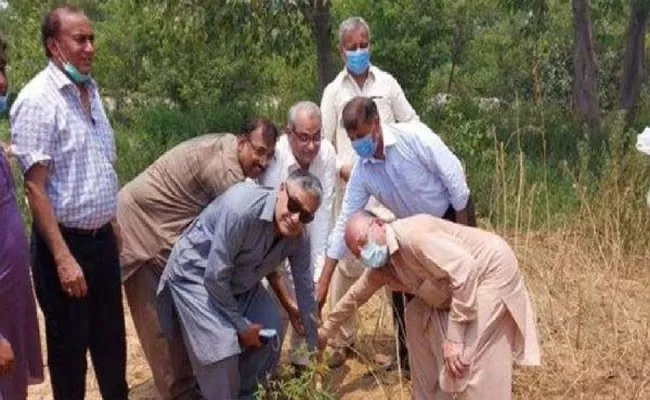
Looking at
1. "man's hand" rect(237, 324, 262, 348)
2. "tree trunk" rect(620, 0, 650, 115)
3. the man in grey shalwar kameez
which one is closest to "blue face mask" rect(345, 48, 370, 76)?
the man in grey shalwar kameez

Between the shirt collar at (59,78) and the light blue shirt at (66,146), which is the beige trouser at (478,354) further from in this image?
the shirt collar at (59,78)

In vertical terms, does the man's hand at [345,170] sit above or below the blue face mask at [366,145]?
below

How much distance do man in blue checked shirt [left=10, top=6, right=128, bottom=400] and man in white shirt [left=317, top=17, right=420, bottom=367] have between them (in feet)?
4.21

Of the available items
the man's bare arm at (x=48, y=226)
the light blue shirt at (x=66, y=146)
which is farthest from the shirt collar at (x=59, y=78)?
the man's bare arm at (x=48, y=226)

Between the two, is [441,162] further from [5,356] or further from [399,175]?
[5,356]

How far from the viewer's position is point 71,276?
127 inches

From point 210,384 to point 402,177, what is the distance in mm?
1076

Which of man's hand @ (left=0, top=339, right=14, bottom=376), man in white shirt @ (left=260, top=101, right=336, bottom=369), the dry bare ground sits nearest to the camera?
man's hand @ (left=0, top=339, right=14, bottom=376)

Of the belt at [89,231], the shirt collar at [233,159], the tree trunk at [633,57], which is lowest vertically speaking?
the tree trunk at [633,57]

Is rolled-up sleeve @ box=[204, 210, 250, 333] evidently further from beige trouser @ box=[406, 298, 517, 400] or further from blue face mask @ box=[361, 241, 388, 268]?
beige trouser @ box=[406, 298, 517, 400]

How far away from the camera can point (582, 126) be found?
→ 33.2 feet

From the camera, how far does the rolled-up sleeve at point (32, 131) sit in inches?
125

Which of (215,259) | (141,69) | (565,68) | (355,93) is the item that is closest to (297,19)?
(355,93)

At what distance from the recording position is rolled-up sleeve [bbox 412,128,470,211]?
3.73 meters
